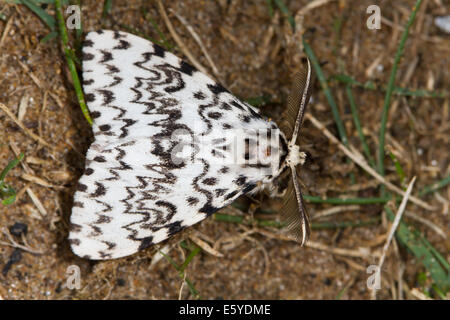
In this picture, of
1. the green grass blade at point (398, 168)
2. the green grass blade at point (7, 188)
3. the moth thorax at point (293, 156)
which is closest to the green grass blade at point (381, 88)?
the green grass blade at point (398, 168)

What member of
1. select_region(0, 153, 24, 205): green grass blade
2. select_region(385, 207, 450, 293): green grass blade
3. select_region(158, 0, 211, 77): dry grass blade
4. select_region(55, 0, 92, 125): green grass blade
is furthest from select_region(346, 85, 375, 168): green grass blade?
select_region(0, 153, 24, 205): green grass blade

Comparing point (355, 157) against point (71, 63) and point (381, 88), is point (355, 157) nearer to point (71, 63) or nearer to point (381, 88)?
point (381, 88)

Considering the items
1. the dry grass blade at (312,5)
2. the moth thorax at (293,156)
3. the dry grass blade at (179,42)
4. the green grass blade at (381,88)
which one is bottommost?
the moth thorax at (293,156)

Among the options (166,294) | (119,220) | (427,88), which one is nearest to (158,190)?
(119,220)

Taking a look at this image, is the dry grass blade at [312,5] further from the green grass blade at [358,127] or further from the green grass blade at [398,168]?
the green grass blade at [398,168]

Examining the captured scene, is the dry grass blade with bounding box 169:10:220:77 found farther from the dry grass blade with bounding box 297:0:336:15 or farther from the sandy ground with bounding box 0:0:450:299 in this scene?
the dry grass blade with bounding box 297:0:336:15

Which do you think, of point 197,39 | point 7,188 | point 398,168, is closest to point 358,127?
point 398,168

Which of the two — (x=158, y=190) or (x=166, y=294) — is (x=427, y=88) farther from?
(x=166, y=294)

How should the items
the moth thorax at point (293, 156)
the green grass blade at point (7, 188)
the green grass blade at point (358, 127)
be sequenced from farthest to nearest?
the green grass blade at point (358, 127)
the moth thorax at point (293, 156)
the green grass blade at point (7, 188)
